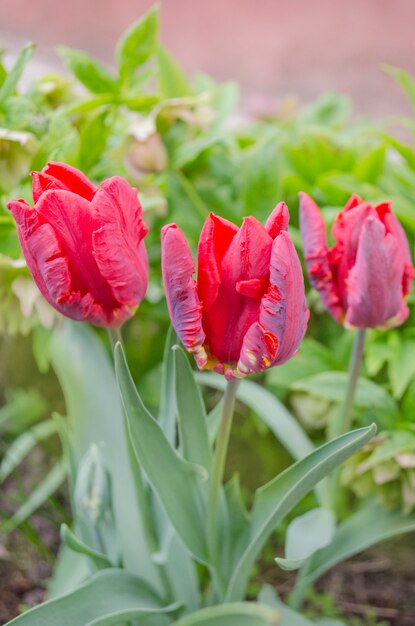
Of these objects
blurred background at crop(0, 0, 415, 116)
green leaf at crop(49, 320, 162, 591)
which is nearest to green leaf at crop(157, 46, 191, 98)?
green leaf at crop(49, 320, 162, 591)

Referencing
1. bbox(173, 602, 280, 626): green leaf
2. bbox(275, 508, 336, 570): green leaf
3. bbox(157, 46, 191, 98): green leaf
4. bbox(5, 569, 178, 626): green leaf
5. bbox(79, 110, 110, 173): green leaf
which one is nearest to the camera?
bbox(173, 602, 280, 626): green leaf

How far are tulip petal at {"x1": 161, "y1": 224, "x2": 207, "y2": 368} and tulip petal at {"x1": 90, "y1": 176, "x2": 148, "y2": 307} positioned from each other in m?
0.04

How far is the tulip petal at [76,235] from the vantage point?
2.04ft

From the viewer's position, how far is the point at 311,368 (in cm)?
104

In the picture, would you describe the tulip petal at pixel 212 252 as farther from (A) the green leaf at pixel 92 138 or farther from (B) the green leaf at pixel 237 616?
(A) the green leaf at pixel 92 138

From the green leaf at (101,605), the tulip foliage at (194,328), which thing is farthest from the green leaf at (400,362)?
the green leaf at (101,605)

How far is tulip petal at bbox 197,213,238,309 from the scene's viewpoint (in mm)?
614

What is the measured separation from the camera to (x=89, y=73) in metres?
1.04

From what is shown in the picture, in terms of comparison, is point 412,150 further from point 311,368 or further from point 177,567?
point 177,567

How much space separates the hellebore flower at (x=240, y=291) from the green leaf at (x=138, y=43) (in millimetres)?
480

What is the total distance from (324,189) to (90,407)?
1.26 ft

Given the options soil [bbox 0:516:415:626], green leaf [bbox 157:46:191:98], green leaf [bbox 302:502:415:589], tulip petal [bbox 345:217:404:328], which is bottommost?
soil [bbox 0:516:415:626]

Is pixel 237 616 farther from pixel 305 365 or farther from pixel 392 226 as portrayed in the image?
pixel 305 365

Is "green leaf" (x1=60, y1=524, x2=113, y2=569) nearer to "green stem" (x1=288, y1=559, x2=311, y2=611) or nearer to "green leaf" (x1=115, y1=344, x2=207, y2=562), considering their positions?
"green leaf" (x1=115, y1=344, x2=207, y2=562)
